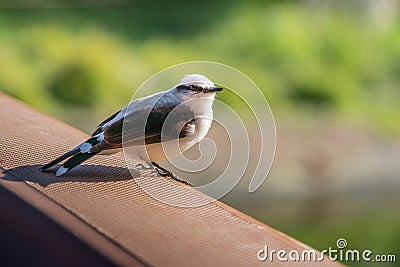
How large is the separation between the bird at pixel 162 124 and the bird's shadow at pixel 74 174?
20 centimetres

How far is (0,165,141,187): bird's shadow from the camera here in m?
1.63

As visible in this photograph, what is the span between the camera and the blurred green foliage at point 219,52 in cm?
863

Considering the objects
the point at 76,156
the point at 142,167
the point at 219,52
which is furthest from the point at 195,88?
the point at 219,52

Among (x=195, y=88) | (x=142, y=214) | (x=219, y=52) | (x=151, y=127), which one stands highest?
(x=219, y=52)

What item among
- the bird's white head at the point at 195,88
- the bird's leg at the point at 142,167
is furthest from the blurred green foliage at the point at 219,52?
the bird's leg at the point at 142,167

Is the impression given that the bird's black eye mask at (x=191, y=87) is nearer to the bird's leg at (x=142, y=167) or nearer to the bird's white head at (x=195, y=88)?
the bird's white head at (x=195, y=88)

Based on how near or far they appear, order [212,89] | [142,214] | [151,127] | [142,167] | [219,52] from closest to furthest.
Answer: [142,214] → [142,167] → [151,127] → [212,89] → [219,52]

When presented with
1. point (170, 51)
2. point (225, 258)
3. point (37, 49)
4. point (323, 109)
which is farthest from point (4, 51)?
point (225, 258)

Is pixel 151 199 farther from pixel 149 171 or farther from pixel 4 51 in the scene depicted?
pixel 4 51

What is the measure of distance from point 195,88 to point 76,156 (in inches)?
22.6

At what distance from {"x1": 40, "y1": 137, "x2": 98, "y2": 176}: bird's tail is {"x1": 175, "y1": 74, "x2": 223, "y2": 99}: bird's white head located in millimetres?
367

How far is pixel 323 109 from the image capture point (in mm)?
8930

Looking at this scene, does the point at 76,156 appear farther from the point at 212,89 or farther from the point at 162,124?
the point at 212,89

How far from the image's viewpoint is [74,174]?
1844 millimetres
